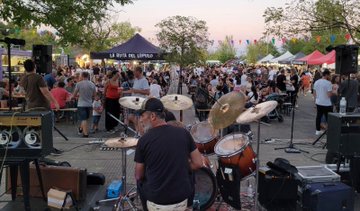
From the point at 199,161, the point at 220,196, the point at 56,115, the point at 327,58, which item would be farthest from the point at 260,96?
the point at 327,58

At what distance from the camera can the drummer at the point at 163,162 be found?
3506mm

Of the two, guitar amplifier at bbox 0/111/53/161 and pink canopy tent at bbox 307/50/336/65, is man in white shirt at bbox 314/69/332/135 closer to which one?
guitar amplifier at bbox 0/111/53/161

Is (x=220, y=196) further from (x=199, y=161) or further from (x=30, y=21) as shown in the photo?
(x=30, y=21)

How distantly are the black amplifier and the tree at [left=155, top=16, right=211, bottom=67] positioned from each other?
12.0 metres

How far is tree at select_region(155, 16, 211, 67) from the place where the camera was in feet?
58.8

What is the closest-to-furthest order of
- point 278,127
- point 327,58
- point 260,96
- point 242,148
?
point 242,148 < point 278,127 < point 260,96 < point 327,58

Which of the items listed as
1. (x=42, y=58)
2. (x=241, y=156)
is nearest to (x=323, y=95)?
(x=241, y=156)

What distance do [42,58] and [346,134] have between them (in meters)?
6.35

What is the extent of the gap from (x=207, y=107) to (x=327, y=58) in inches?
675

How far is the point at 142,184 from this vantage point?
3.77 metres

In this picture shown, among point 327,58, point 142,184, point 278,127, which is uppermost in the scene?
point 327,58

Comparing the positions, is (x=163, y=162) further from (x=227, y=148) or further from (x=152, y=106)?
(x=227, y=148)

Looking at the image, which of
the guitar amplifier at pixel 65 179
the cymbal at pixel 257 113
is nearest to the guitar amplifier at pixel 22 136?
the guitar amplifier at pixel 65 179

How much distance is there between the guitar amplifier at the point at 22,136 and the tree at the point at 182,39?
12711 millimetres
